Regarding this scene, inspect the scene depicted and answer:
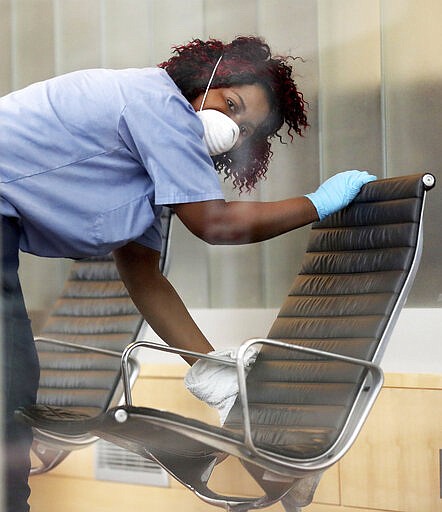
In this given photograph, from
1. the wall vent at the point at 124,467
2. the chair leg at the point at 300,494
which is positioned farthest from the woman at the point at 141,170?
the chair leg at the point at 300,494

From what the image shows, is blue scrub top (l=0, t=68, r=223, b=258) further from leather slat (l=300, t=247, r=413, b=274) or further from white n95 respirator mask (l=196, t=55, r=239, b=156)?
leather slat (l=300, t=247, r=413, b=274)

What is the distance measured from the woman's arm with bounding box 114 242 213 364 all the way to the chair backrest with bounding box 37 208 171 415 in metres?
0.02

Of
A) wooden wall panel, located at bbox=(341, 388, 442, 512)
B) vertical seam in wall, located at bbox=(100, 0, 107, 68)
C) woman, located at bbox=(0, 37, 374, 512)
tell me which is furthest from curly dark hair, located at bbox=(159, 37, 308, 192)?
wooden wall panel, located at bbox=(341, 388, 442, 512)

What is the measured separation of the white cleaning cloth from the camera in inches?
43.1

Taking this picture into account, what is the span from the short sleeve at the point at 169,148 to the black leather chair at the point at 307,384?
7.5 inches

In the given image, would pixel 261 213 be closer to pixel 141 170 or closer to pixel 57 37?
pixel 141 170

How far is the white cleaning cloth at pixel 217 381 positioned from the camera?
3.59 ft

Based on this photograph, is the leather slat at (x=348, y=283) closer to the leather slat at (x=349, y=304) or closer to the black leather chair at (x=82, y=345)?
the leather slat at (x=349, y=304)

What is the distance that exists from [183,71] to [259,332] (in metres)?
0.39

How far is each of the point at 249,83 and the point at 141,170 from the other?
204mm

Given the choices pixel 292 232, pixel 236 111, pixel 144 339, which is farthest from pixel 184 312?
pixel 236 111

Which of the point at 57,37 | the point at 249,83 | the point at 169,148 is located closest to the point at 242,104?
the point at 249,83

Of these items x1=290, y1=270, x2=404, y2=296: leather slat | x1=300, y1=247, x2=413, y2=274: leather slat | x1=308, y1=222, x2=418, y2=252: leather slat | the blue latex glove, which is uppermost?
the blue latex glove

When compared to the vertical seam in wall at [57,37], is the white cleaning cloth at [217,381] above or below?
below
